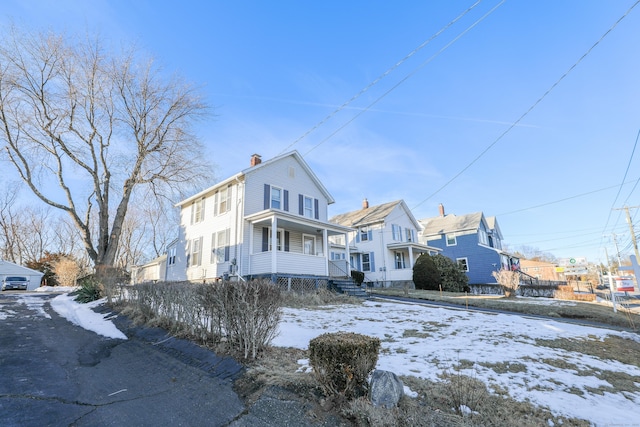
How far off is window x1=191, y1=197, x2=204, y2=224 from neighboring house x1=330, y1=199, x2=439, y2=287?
9839 millimetres

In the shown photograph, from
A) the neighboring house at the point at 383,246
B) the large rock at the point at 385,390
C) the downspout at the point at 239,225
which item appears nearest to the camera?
the large rock at the point at 385,390

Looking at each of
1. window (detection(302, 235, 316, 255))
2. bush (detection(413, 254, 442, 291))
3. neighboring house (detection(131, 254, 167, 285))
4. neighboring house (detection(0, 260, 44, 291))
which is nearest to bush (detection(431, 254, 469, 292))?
bush (detection(413, 254, 442, 291))

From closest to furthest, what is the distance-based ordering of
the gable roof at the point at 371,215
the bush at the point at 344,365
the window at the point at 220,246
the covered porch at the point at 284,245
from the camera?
the bush at the point at 344,365 → the covered porch at the point at 284,245 → the window at the point at 220,246 → the gable roof at the point at 371,215

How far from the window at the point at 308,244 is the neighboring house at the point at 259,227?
2.4 inches

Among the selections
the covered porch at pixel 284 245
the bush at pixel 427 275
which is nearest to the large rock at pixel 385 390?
the covered porch at pixel 284 245

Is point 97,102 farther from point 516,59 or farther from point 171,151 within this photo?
point 516,59

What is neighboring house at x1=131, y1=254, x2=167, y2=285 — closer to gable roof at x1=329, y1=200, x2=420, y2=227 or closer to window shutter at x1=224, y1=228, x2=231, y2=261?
window shutter at x1=224, y1=228, x2=231, y2=261

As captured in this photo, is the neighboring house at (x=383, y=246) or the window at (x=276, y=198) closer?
the window at (x=276, y=198)

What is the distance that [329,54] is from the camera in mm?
13000

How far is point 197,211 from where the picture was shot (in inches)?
782

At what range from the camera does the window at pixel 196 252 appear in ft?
→ 60.5

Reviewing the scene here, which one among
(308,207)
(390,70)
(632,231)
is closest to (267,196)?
(308,207)

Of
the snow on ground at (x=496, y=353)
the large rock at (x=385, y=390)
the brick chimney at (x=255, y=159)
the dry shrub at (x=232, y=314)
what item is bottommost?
the snow on ground at (x=496, y=353)

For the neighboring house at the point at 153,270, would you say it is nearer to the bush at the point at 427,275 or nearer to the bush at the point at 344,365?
the bush at the point at 427,275
